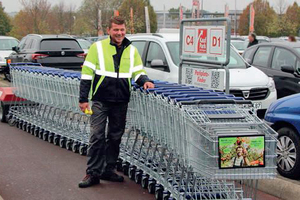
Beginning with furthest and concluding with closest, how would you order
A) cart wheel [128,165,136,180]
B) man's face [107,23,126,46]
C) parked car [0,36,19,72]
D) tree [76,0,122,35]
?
tree [76,0,122,35], parked car [0,36,19,72], cart wheel [128,165,136,180], man's face [107,23,126,46]

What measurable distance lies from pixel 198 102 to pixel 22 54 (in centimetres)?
1288

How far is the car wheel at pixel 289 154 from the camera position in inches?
261

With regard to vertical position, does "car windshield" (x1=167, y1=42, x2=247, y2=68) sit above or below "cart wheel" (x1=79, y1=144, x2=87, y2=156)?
above

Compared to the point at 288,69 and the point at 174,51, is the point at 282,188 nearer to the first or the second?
the point at 174,51

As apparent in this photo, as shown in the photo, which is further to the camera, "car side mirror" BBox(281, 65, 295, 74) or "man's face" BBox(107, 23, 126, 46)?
"car side mirror" BBox(281, 65, 295, 74)

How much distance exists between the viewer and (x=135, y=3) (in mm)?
64312

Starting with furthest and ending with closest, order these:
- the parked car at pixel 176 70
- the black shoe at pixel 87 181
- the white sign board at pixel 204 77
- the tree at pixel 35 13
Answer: the tree at pixel 35 13 → the parked car at pixel 176 70 → the white sign board at pixel 204 77 → the black shoe at pixel 87 181

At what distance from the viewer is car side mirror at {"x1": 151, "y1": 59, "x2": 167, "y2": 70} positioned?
10.4 meters

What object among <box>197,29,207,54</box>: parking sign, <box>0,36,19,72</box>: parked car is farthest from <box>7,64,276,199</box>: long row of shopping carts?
<box>0,36,19,72</box>: parked car

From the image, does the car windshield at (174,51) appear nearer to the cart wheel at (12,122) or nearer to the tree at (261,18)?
the cart wheel at (12,122)

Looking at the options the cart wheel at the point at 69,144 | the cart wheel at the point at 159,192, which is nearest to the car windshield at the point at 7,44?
the cart wheel at the point at 69,144

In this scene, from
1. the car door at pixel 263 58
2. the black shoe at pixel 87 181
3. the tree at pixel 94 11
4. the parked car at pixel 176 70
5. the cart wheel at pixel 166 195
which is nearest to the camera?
the cart wheel at pixel 166 195

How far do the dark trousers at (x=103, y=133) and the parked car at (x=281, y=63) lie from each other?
18.6 ft

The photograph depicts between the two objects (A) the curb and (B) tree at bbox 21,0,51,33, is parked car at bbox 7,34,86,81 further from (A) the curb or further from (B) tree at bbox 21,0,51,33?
(B) tree at bbox 21,0,51,33
